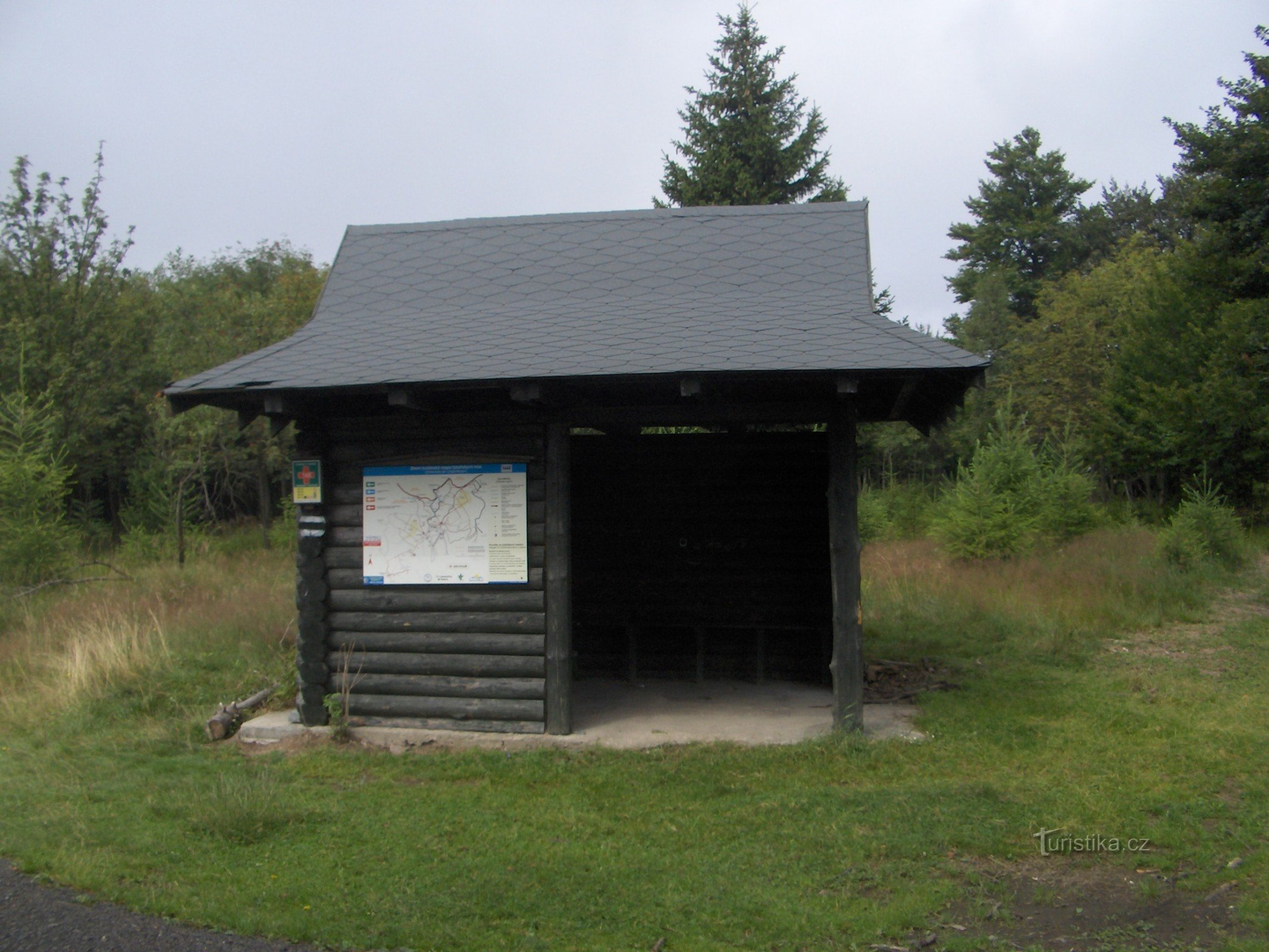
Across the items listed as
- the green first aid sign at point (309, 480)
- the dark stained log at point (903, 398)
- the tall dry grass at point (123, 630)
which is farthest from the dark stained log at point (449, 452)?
the tall dry grass at point (123, 630)

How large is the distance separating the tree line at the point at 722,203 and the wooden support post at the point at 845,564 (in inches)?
393

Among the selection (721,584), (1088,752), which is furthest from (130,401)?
(1088,752)

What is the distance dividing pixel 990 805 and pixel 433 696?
417 centimetres

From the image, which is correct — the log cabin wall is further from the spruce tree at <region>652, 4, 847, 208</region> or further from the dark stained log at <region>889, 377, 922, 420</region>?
the spruce tree at <region>652, 4, 847, 208</region>

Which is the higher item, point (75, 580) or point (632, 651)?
point (75, 580)

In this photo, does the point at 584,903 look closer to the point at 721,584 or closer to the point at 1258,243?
the point at 721,584

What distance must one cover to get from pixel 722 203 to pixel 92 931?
844 inches

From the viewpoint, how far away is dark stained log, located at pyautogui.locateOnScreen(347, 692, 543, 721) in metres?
7.47

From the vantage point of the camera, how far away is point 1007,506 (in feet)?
52.5

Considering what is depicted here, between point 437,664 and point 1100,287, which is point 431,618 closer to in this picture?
point 437,664

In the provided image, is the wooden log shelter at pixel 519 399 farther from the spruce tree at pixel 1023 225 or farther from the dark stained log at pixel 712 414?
the spruce tree at pixel 1023 225

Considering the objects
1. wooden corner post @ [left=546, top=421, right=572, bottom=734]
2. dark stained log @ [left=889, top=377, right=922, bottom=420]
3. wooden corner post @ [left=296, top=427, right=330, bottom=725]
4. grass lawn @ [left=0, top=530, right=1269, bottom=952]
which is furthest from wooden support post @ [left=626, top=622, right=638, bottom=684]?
dark stained log @ [left=889, top=377, right=922, bottom=420]

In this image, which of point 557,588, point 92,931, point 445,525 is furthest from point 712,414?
point 92,931

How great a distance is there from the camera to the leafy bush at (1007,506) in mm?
15852
